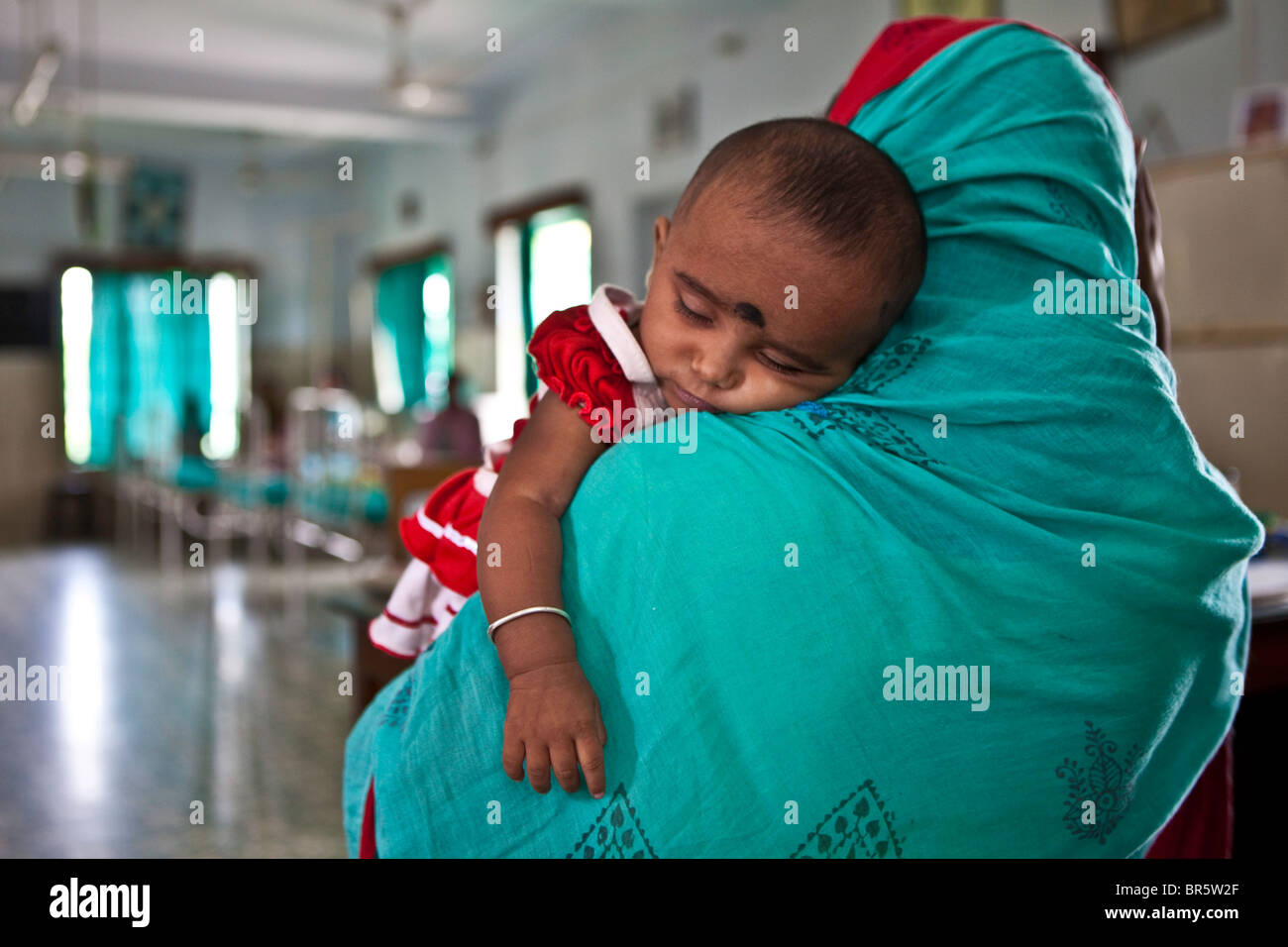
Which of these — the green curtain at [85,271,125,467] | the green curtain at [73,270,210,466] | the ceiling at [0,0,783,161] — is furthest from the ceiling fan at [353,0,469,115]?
the green curtain at [85,271,125,467]

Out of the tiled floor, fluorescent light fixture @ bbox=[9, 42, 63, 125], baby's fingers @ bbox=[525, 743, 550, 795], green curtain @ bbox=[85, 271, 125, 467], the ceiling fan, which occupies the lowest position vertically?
the tiled floor

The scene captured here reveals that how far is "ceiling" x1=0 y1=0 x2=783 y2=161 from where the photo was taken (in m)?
6.14

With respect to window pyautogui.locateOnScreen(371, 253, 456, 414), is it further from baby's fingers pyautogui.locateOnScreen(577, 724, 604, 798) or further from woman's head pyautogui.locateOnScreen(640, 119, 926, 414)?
baby's fingers pyautogui.locateOnScreen(577, 724, 604, 798)

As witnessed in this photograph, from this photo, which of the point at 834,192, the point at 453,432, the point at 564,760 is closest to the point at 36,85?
the point at 453,432

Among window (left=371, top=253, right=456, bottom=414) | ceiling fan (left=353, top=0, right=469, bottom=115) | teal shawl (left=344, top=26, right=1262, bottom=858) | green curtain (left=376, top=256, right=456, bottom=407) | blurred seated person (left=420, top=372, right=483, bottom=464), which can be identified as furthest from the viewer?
green curtain (left=376, top=256, right=456, bottom=407)

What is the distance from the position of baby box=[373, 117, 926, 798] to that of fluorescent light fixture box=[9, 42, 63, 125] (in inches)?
219

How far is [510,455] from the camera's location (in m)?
0.75

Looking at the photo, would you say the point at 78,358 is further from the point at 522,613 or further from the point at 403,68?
the point at 522,613

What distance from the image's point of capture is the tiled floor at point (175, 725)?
8.60 feet

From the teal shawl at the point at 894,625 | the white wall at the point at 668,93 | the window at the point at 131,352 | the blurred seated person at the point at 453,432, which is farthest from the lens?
the window at the point at 131,352

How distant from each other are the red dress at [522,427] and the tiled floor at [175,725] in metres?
1.80

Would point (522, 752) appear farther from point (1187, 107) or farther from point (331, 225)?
point (331, 225)

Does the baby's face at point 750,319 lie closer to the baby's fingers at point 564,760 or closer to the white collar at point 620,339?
the white collar at point 620,339

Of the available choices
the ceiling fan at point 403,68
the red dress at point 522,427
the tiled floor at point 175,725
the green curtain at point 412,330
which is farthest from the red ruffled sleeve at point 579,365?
the green curtain at point 412,330
